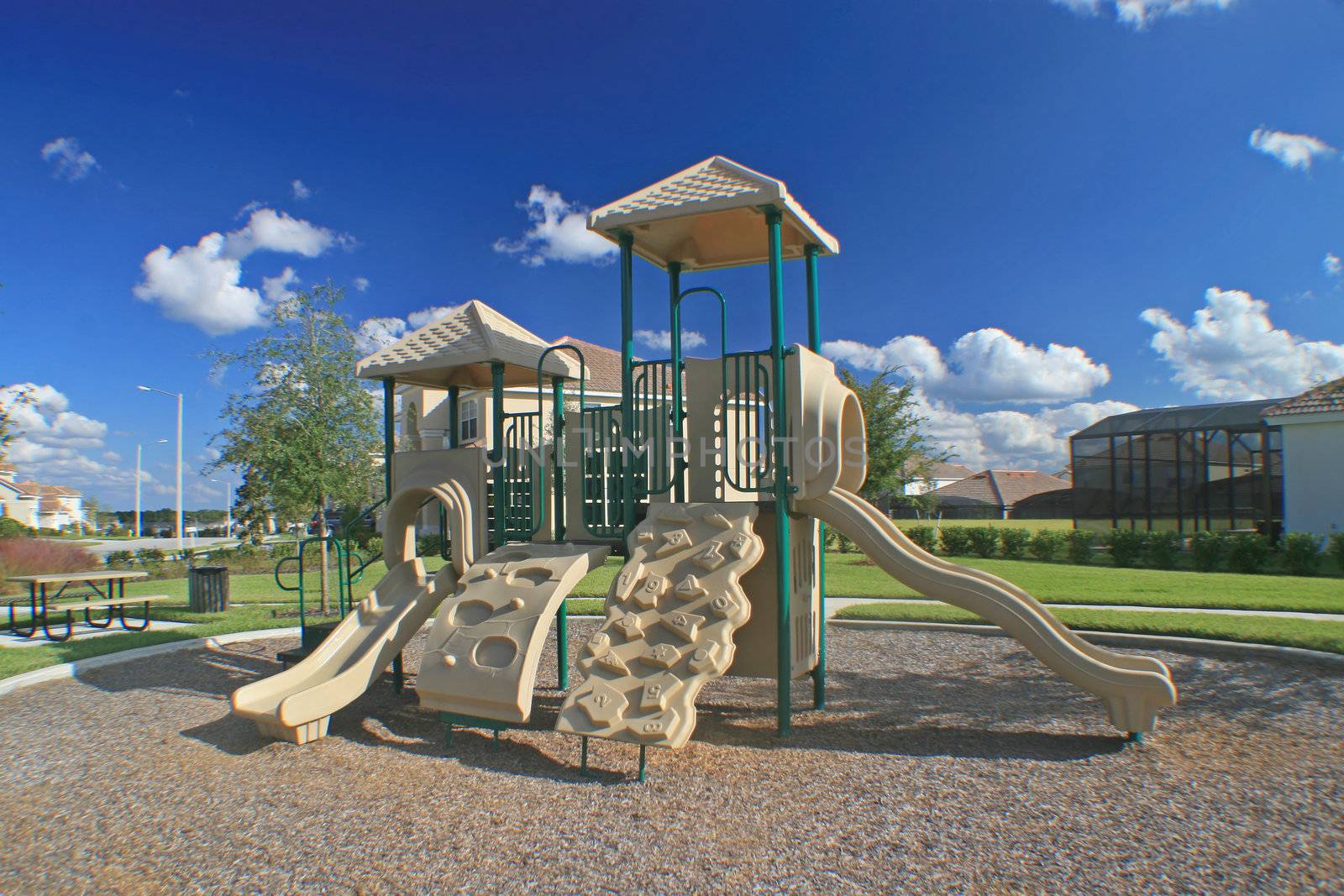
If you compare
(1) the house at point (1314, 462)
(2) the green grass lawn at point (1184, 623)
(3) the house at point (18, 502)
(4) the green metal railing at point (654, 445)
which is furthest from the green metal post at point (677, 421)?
(3) the house at point (18, 502)

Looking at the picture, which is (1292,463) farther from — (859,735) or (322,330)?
(322,330)

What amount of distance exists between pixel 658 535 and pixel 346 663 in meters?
2.98

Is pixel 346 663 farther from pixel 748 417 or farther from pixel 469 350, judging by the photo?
pixel 748 417

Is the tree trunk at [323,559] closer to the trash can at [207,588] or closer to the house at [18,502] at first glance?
the trash can at [207,588]

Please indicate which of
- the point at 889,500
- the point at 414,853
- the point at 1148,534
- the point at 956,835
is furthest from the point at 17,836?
the point at 889,500

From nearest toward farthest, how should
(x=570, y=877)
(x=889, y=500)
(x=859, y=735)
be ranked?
(x=570, y=877) < (x=859, y=735) < (x=889, y=500)

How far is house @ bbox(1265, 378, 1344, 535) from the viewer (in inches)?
805

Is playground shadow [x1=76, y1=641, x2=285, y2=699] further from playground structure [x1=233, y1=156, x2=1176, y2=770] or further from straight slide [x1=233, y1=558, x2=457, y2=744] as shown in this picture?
playground structure [x1=233, y1=156, x2=1176, y2=770]

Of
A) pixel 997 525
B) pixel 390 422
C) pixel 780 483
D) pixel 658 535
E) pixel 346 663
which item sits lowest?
pixel 997 525

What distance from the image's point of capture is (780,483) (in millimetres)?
6336

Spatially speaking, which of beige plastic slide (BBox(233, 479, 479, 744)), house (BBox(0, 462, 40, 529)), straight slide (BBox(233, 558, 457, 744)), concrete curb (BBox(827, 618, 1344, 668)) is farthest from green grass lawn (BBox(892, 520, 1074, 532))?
house (BBox(0, 462, 40, 529))

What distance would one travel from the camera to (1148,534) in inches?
838

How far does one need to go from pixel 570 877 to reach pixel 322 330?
12.7m

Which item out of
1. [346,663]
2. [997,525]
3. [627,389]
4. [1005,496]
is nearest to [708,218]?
[627,389]
